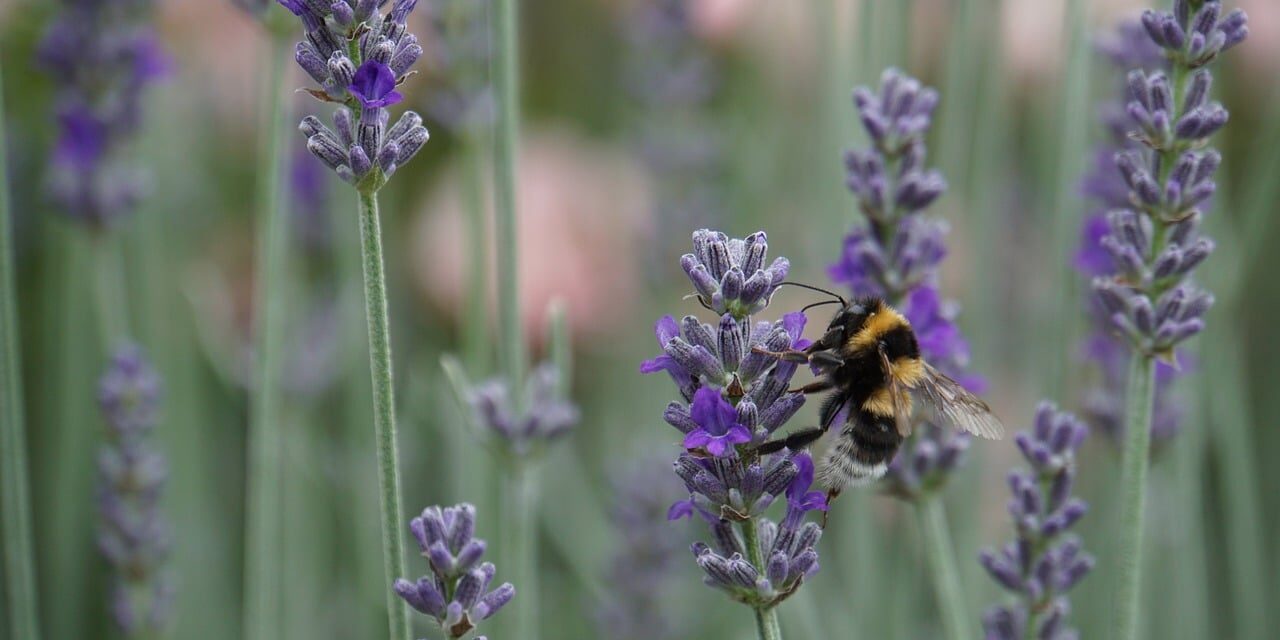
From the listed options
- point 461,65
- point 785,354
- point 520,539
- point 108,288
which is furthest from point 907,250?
point 108,288

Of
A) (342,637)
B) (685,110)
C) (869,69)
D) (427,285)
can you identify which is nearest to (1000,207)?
(685,110)

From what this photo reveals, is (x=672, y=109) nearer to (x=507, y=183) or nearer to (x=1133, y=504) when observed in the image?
(x=507, y=183)

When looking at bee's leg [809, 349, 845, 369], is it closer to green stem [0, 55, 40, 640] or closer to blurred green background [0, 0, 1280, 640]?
blurred green background [0, 0, 1280, 640]

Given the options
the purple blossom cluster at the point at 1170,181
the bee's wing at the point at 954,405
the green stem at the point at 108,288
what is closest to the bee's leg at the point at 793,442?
the bee's wing at the point at 954,405

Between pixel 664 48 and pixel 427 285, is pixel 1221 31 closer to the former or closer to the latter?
pixel 664 48

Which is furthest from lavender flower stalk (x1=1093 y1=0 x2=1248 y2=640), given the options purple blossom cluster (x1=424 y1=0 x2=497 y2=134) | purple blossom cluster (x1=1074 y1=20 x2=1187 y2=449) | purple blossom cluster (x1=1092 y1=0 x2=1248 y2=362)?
purple blossom cluster (x1=424 y1=0 x2=497 y2=134)

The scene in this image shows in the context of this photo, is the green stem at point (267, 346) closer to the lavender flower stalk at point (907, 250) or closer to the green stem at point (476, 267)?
the green stem at point (476, 267)
